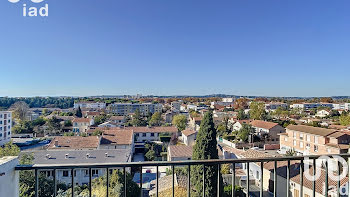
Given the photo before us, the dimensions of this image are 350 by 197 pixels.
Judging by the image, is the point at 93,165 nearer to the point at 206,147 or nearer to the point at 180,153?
the point at 206,147

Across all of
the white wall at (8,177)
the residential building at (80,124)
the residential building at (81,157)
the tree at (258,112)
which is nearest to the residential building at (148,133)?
the residential building at (80,124)

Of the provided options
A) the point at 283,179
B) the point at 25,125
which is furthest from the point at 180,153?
the point at 25,125

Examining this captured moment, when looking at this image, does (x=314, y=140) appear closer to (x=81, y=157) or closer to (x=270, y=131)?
(x=270, y=131)

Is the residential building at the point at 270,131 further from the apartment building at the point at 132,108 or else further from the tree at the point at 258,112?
the apartment building at the point at 132,108

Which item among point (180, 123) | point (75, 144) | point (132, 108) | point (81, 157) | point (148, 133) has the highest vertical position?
point (132, 108)

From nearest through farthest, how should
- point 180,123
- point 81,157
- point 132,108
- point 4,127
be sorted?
point 81,157 → point 4,127 → point 180,123 → point 132,108

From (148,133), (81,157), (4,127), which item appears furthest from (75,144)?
(4,127)
